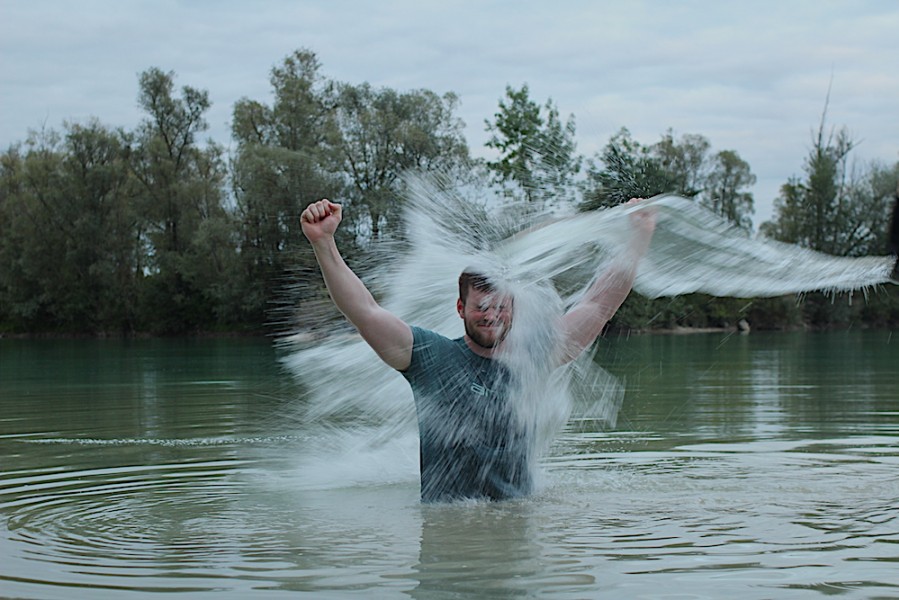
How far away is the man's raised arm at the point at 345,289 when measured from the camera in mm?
6359

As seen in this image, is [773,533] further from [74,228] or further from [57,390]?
[74,228]

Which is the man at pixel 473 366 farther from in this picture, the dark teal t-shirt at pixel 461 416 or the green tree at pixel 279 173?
the green tree at pixel 279 173

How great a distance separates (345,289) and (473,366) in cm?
104

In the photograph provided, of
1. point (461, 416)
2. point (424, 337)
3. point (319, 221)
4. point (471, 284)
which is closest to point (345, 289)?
point (319, 221)

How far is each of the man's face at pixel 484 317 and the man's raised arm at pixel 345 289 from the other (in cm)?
42

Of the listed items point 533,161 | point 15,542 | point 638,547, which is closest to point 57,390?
point 533,161

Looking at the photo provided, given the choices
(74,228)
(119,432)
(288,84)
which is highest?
(288,84)

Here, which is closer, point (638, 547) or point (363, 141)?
point (638, 547)

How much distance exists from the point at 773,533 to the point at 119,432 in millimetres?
9508

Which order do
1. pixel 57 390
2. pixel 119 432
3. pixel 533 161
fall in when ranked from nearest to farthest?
pixel 533 161 < pixel 119 432 < pixel 57 390

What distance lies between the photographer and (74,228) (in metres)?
75.7

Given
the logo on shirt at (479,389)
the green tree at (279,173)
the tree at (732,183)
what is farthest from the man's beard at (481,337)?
the tree at (732,183)

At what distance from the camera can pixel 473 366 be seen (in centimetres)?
704

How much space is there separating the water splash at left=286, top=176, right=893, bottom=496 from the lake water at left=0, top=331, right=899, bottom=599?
2.18 feet
